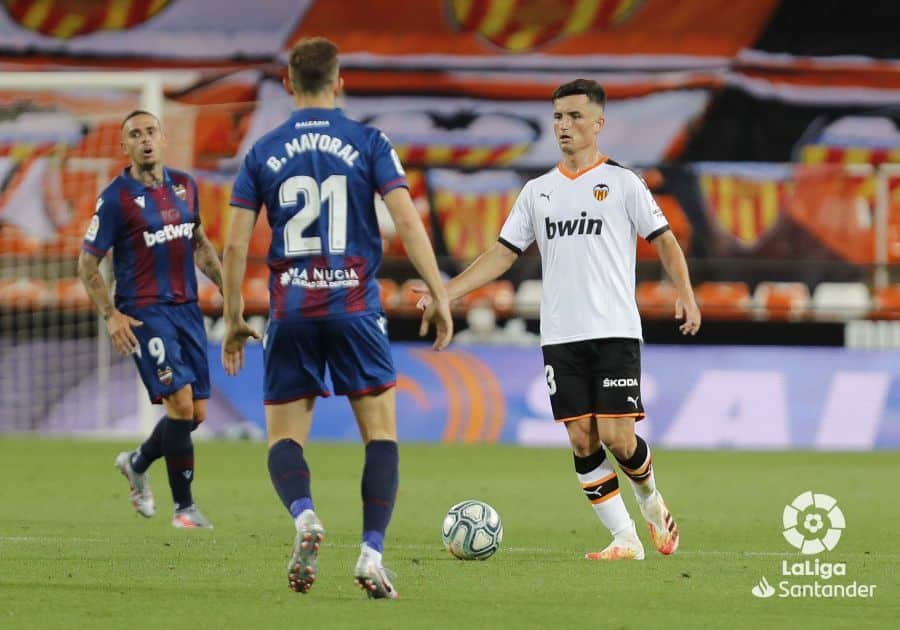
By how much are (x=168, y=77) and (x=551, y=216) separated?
10970mm

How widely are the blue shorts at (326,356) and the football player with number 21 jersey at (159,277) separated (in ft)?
10.1

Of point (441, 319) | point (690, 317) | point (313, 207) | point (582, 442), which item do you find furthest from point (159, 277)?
point (441, 319)

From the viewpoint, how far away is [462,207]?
1917 centimetres

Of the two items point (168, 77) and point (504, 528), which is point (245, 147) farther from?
point (504, 528)

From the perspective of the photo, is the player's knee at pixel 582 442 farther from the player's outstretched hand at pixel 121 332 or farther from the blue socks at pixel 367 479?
the player's outstretched hand at pixel 121 332

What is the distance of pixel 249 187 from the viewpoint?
6016mm

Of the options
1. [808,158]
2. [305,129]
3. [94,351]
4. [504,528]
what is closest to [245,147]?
[94,351]

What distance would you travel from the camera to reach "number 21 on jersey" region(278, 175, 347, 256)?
19.6 ft

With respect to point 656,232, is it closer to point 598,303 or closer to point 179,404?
point 598,303

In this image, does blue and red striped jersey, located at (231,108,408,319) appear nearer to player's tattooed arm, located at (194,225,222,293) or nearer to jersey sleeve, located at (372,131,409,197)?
jersey sleeve, located at (372,131,409,197)

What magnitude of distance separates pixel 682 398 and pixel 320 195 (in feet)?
33.4

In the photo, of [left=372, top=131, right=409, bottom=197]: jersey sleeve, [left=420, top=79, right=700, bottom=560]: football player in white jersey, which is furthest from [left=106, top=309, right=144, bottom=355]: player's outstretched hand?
[left=372, top=131, right=409, bottom=197]: jersey sleeve

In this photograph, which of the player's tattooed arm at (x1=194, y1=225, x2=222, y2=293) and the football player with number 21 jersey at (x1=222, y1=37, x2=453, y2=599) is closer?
the football player with number 21 jersey at (x1=222, y1=37, x2=453, y2=599)

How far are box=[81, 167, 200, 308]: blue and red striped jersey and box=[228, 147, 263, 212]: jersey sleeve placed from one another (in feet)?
10.6
